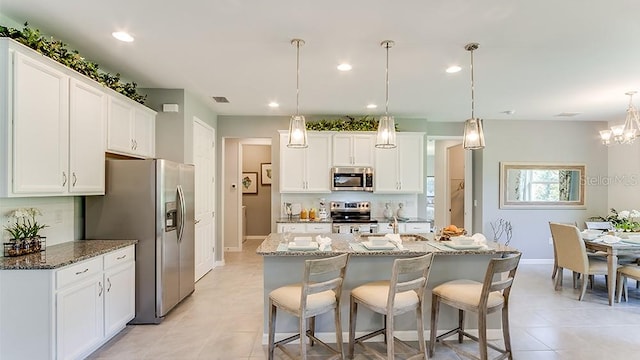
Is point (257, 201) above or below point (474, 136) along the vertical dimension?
below

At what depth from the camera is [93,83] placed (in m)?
3.06

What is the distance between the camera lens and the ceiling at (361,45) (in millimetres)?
2365

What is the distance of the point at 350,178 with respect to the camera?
5.55 m

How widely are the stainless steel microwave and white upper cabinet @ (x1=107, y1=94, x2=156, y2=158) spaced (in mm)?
2743

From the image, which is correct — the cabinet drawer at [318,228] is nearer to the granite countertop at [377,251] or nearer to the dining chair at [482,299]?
the granite countertop at [377,251]

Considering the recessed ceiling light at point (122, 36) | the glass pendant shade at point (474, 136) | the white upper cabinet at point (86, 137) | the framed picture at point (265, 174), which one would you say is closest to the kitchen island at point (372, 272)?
the glass pendant shade at point (474, 136)

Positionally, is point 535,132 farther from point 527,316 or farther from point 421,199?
point 527,316

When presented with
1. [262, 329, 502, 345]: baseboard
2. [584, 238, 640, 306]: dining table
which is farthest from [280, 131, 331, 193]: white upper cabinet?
[584, 238, 640, 306]: dining table

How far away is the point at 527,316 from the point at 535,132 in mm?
3925

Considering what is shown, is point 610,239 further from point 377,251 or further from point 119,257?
point 119,257

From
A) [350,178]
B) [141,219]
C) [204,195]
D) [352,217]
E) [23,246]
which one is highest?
[350,178]

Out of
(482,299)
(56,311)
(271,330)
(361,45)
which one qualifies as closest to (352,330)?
(271,330)

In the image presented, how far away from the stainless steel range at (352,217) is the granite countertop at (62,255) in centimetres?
299

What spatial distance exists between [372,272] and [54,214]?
9.58 ft
